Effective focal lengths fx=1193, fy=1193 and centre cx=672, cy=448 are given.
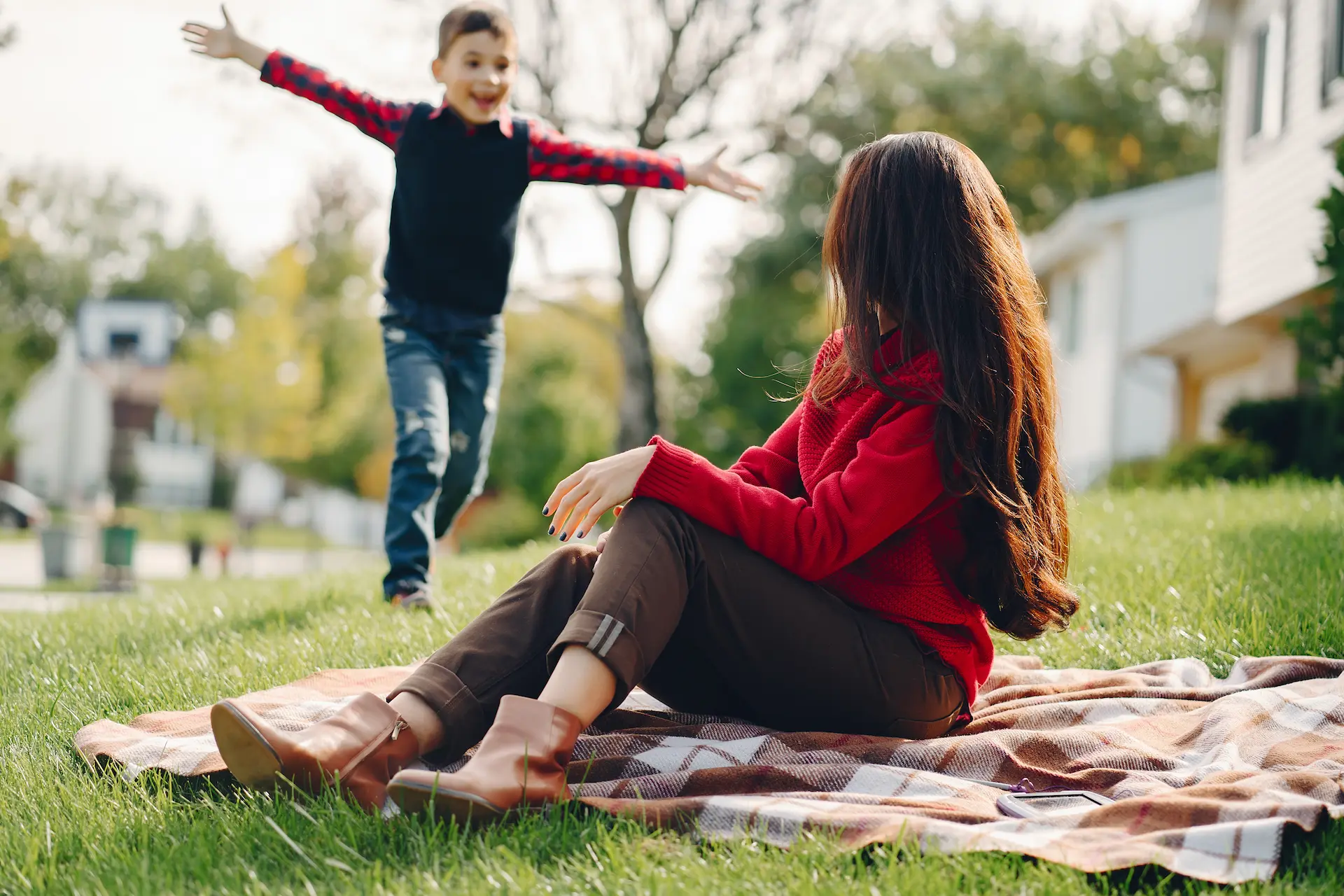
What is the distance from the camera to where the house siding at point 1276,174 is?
456 inches

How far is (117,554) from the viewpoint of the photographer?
14.7m

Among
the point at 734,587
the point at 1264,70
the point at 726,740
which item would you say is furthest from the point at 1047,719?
the point at 1264,70

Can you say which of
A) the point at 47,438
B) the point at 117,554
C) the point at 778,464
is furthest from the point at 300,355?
the point at 778,464

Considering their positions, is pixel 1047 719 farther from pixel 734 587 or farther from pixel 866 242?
pixel 866 242

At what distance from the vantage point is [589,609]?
226cm

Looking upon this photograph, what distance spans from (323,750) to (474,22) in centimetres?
310

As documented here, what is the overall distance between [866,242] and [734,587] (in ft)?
2.56

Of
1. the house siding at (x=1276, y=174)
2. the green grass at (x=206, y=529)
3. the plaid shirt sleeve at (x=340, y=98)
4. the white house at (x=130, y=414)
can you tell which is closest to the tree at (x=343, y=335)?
the green grass at (x=206, y=529)

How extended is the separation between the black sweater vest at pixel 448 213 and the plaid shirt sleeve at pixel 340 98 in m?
0.07

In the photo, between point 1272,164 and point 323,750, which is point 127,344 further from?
point 323,750

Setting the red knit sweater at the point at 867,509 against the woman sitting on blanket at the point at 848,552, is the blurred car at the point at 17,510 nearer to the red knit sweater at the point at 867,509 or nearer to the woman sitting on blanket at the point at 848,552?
the woman sitting on blanket at the point at 848,552

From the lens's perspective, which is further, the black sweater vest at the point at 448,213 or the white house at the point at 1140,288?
the white house at the point at 1140,288

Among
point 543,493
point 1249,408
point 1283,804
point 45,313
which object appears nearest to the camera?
point 1283,804

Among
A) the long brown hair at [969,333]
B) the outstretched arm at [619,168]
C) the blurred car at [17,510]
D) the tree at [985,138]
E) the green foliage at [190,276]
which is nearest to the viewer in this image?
the long brown hair at [969,333]
